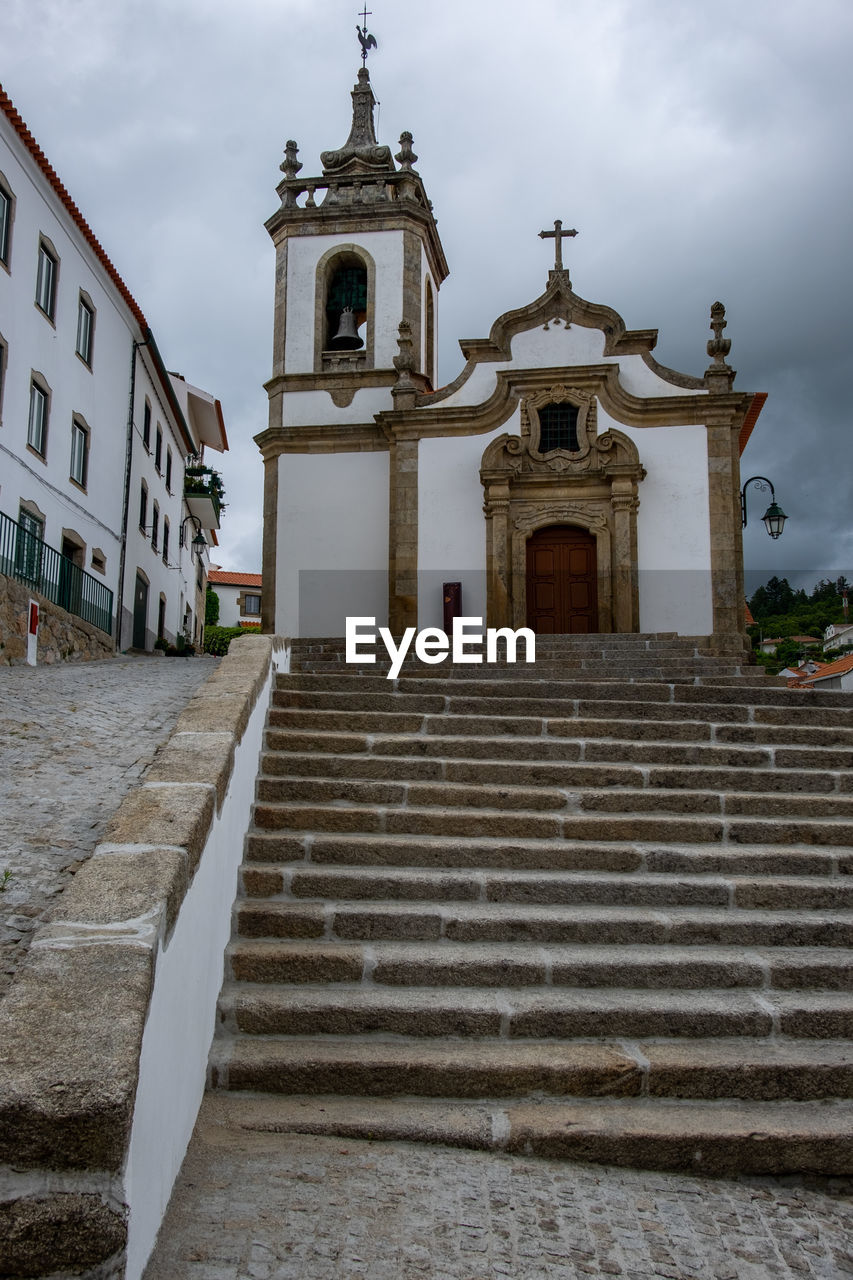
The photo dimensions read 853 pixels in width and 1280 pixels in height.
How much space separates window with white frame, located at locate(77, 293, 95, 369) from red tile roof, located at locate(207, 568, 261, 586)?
3681 cm

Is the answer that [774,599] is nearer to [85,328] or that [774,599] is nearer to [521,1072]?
[85,328]

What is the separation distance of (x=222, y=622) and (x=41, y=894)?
51446mm

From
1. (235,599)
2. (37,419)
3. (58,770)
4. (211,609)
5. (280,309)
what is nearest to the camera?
(58,770)

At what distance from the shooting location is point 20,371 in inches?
551

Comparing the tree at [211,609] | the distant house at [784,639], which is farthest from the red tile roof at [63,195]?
the distant house at [784,639]

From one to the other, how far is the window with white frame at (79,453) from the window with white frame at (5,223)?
326 centimetres

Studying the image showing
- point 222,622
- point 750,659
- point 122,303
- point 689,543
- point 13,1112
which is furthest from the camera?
point 222,622

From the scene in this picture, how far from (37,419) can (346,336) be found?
234 inches

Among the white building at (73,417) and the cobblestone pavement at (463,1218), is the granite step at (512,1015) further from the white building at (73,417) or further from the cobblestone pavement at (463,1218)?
the white building at (73,417)

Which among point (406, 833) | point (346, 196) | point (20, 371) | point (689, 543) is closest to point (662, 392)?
point (689, 543)

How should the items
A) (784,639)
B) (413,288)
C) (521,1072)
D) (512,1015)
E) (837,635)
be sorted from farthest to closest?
(837,635) < (784,639) < (413,288) < (512,1015) < (521,1072)

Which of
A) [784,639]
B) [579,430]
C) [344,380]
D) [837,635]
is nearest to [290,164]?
[344,380]

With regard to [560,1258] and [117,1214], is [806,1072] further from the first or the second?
[117,1214]

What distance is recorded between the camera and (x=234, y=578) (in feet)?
178
